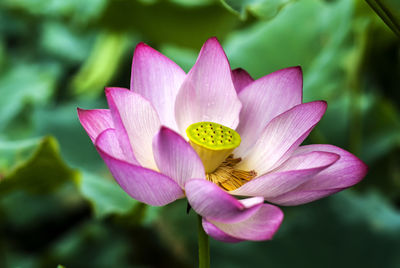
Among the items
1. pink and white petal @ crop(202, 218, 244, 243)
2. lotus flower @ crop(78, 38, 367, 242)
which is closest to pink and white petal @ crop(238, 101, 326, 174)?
lotus flower @ crop(78, 38, 367, 242)

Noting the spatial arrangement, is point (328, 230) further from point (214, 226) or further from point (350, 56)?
point (214, 226)

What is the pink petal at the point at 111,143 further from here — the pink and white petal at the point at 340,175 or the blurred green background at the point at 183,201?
the blurred green background at the point at 183,201

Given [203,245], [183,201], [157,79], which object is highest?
[157,79]

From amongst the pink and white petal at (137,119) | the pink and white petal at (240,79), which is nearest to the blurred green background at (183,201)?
the pink and white petal at (240,79)

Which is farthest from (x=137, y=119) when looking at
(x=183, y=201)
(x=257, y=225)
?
(x=183, y=201)

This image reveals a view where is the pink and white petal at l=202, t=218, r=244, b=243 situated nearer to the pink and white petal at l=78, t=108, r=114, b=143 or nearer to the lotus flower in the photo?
the lotus flower

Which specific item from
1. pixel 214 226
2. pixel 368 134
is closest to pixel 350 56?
pixel 368 134

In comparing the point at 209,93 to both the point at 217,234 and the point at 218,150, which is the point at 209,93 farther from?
the point at 217,234
